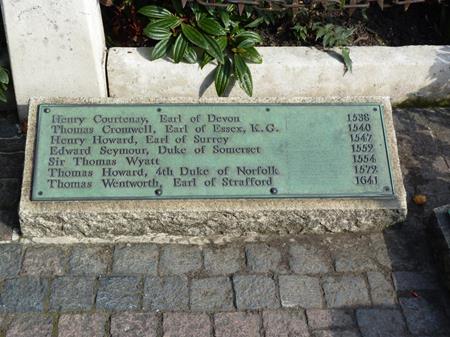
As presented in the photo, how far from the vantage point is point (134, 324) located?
3.16m

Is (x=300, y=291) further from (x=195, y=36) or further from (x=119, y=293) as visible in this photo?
(x=195, y=36)

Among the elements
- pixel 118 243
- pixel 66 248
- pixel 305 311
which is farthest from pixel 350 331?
pixel 66 248

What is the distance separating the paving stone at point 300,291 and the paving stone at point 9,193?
1.63 meters

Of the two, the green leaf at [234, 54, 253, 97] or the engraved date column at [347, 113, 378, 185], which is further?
the green leaf at [234, 54, 253, 97]

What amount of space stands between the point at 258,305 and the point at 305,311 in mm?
249

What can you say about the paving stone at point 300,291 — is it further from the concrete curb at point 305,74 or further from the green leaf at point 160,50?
the green leaf at point 160,50

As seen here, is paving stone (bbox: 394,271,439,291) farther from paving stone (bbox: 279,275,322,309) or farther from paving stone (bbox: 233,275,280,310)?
paving stone (bbox: 233,275,280,310)

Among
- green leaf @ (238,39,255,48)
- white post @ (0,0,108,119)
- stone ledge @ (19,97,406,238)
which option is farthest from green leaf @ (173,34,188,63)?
stone ledge @ (19,97,406,238)

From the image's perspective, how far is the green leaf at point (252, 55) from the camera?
156 inches

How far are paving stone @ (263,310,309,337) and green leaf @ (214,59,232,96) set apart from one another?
1.47 metres

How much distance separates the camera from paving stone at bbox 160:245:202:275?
11.2 feet

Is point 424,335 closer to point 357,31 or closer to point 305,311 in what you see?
point 305,311

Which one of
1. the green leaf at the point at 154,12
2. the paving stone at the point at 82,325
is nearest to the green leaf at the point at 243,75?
the green leaf at the point at 154,12

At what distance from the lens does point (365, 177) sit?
356 cm
